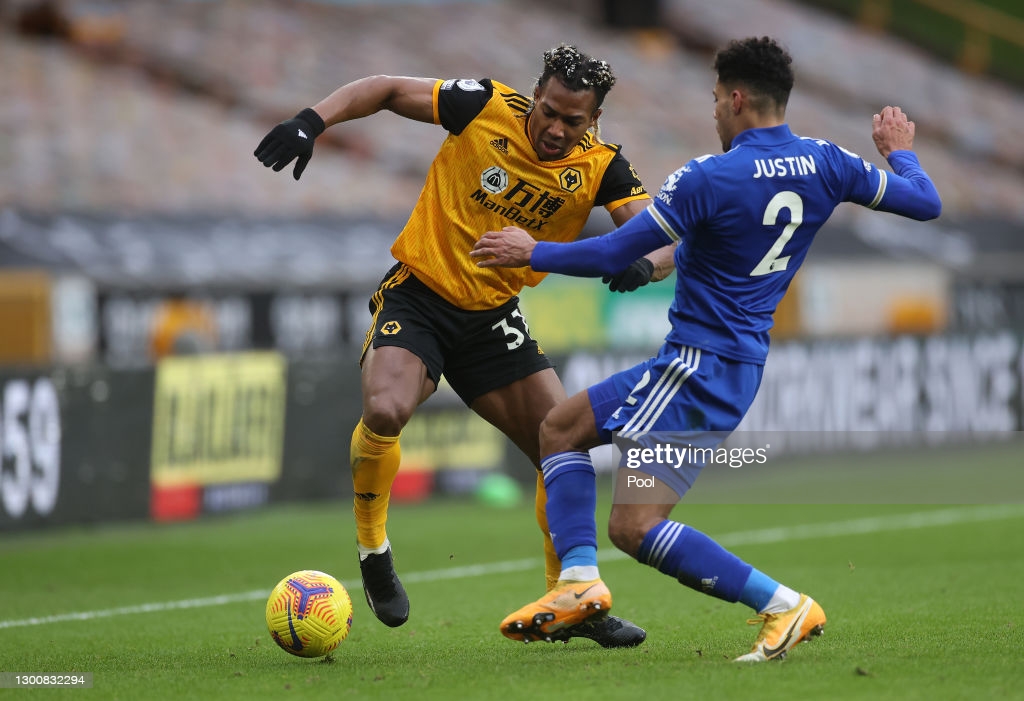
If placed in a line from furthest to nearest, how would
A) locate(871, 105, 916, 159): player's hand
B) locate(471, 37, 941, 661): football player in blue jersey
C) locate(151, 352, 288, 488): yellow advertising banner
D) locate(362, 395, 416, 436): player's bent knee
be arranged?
locate(151, 352, 288, 488): yellow advertising banner
locate(362, 395, 416, 436): player's bent knee
locate(871, 105, 916, 159): player's hand
locate(471, 37, 941, 661): football player in blue jersey

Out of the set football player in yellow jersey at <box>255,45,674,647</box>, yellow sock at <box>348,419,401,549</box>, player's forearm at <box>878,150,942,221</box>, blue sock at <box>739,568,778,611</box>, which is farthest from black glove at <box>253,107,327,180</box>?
blue sock at <box>739,568,778,611</box>

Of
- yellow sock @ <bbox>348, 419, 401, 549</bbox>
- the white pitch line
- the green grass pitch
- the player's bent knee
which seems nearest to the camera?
the green grass pitch

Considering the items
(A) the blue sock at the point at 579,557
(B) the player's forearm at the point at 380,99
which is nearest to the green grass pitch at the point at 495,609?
(A) the blue sock at the point at 579,557

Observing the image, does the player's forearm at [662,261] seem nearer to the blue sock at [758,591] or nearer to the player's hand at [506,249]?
the player's hand at [506,249]

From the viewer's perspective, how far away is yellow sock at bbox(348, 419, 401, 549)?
20.6ft

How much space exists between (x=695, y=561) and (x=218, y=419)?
7.68 metres

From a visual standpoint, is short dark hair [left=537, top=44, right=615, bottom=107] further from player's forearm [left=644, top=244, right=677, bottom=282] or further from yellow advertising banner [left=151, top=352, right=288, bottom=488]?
yellow advertising banner [left=151, top=352, right=288, bottom=488]

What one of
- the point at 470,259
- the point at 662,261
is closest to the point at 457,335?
the point at 470,259

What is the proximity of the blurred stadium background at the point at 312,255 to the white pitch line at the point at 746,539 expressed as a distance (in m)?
3.26

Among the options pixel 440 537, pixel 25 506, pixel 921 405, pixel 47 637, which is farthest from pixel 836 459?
pixel 47 637

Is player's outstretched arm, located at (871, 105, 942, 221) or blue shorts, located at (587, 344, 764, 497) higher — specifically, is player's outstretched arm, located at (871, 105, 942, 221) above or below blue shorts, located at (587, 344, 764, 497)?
above

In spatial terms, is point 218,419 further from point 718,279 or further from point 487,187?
point 718,279

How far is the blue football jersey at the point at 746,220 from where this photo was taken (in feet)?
17.3

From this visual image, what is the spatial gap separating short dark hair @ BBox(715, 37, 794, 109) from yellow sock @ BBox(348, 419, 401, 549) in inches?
81.4
